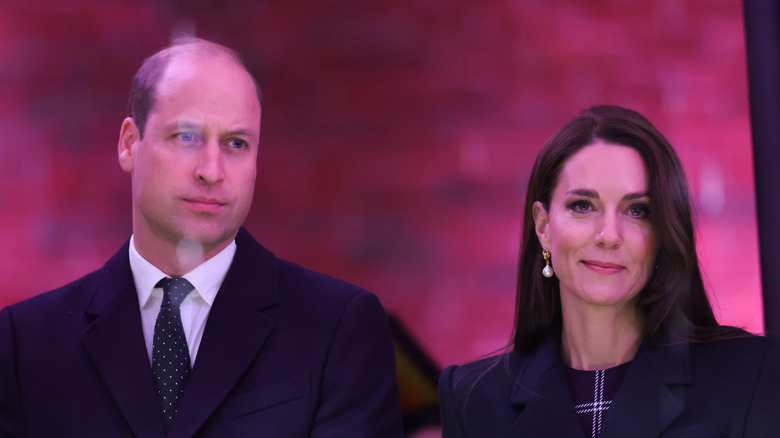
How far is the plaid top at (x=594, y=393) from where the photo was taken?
9.20 ft

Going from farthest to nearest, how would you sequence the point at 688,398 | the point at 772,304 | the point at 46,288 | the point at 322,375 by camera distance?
the point at 46,288, the point at 772,304, the point at 322,375, the point at 688,398

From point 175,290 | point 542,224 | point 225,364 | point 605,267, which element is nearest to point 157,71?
point 175,290

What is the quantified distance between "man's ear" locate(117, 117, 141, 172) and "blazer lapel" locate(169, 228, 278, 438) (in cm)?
44

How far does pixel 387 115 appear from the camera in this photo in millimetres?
3854

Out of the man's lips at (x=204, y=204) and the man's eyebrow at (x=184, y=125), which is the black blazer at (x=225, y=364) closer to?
the man's lips at (x=204, y=204)

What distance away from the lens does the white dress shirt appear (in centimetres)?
300

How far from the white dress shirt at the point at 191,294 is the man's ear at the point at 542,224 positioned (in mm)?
1033

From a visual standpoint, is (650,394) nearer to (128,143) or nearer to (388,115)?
(388,115)

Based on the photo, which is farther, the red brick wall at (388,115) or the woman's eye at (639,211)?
the red brick wall at (388,115)

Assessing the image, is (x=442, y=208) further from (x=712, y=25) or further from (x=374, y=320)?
(x=712, y=25)

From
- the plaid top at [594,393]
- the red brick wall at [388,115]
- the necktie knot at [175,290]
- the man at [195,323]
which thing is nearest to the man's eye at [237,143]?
the man at [195,323]

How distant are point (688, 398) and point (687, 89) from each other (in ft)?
4.64

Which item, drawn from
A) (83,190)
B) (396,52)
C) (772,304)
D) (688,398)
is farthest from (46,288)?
(772,304)

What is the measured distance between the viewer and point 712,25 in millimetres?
3660
